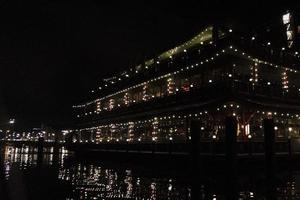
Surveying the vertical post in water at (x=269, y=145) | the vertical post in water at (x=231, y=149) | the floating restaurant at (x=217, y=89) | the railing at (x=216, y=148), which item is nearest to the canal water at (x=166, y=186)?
the vertical post in water at (x=231, y=149)

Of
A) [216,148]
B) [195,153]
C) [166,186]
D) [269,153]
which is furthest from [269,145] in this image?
[166,186]

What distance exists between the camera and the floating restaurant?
26.1 meters

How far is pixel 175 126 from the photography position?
→ 3203 cm

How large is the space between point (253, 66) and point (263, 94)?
2.68m

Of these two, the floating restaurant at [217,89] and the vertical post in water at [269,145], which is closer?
the vertical post in water at [269,145]

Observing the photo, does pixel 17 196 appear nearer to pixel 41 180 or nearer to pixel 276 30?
pixel 41 180

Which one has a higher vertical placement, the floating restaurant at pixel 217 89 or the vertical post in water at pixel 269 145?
the floating restaurant at pixel 217 89

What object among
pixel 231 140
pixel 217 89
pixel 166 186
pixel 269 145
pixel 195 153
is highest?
pixel 217 89

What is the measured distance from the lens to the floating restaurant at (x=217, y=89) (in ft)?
85.7

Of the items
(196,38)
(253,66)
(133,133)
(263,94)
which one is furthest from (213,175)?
(133,133)

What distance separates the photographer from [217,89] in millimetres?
26266

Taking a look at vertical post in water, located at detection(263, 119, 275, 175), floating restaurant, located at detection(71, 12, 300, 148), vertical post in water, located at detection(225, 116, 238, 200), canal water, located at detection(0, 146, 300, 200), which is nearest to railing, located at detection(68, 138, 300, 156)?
canal water, located at detection(0, 146, 300, 200)

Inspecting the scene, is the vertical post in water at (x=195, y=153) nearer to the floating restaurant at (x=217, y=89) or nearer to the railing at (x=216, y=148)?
the railing at (x=216, y=148)

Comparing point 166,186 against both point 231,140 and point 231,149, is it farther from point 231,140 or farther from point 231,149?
point 231,140
